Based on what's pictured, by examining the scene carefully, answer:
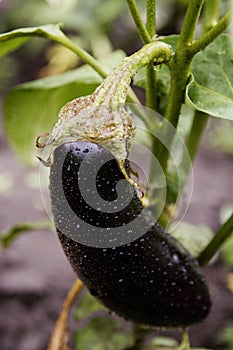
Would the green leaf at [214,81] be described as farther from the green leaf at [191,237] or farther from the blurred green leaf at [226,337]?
the blurred green leaf at [226,337]

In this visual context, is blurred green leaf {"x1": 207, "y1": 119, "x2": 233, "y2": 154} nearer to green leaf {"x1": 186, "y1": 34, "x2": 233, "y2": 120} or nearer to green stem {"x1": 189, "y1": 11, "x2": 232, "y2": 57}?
green leaf {"x1": 186, "y1": 34, "x2": 233, "y2": 120}

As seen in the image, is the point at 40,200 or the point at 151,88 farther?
the point at 40,200

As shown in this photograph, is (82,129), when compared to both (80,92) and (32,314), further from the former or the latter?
(32,314)

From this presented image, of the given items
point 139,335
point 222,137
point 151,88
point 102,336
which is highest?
point 151,88

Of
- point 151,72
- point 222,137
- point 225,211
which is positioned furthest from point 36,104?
point 222,137

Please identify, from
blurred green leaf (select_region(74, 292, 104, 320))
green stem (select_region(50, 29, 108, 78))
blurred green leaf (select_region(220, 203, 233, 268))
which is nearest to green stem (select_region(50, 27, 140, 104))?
green stem (select_region(50, 29, 108, 78))

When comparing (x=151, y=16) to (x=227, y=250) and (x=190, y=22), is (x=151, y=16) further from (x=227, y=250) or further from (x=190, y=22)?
(x=227, y=250)

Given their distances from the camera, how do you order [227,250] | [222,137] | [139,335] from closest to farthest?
[139,335] → [227,250] → [222,137]
